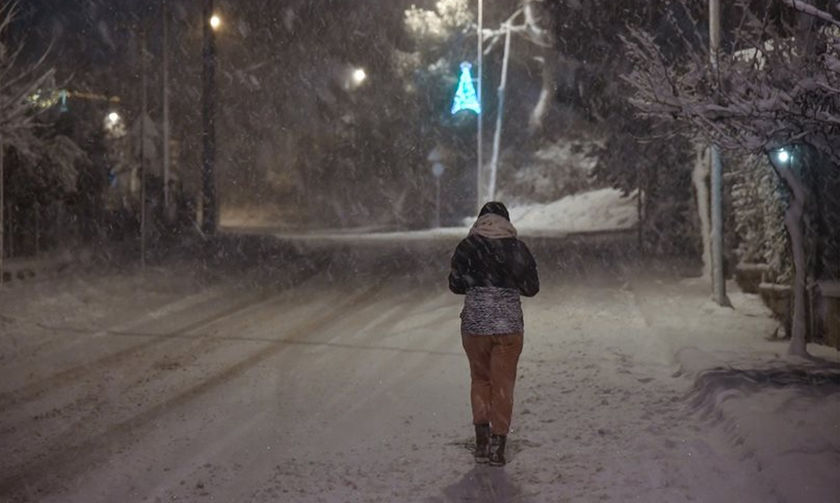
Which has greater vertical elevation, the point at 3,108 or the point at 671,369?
the point at 3,108

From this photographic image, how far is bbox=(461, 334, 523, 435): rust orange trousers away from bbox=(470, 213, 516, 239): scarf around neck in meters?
0.71

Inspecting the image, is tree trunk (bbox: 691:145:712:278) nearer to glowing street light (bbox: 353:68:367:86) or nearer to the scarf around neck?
the scarf around neck

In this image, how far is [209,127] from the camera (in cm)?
2984

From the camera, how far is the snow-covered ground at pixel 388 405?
6.09 m

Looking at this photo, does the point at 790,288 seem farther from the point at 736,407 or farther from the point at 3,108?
the point at 3,108

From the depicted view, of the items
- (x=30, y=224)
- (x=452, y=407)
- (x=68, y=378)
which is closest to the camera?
(x=452, y=407)

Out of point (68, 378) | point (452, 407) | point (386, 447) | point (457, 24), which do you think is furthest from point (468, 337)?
point (457, 24)

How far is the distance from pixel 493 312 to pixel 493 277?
24 cm

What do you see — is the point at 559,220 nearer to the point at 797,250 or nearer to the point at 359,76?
the point at 359,76

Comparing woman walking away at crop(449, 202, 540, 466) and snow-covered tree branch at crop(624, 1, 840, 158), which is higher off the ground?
snow-covered tree branch at crop(624, 1, 840, 158)

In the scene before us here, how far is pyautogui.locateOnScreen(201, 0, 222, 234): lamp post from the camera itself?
29797 mm

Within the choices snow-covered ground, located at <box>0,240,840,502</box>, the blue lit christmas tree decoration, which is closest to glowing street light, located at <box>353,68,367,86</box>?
the blue lit christmas tree decoration

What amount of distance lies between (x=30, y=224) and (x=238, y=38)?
91.9 feet

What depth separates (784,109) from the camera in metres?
7.49
